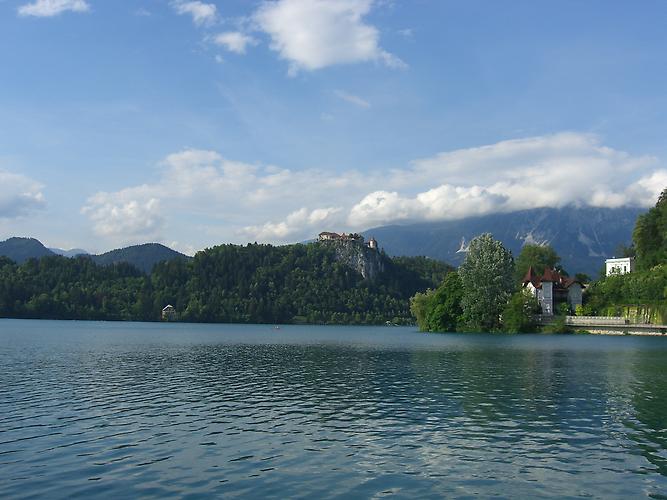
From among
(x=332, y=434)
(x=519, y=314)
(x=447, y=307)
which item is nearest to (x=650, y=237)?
(x=519, y=314)

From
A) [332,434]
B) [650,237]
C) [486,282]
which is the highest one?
[650,237]

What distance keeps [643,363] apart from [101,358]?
201 feet

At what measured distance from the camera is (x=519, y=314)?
490 feet

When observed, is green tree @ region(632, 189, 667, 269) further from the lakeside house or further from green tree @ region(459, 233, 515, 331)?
green tree @ region(459, 233, 515, 331)

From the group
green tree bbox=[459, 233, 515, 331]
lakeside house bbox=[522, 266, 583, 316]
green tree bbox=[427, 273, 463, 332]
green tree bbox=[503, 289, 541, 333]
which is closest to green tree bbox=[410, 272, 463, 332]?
green tree bbox=[427, 273, 463, 332]

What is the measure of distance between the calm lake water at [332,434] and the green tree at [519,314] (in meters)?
94.1

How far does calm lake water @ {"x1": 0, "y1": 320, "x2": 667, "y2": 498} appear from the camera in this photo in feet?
69.4

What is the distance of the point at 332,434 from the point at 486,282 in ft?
415

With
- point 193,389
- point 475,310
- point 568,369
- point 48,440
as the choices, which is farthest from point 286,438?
point 475,310

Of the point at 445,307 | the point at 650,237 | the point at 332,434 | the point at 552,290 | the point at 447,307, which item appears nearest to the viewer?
the point at 332,434

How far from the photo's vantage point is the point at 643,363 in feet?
221

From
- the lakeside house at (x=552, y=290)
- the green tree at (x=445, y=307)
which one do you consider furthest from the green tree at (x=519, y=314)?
the lakeside house at (x=552, y=290)

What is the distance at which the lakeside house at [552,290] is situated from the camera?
171000 mm

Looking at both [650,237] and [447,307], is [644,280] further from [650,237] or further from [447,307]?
[447,307]
